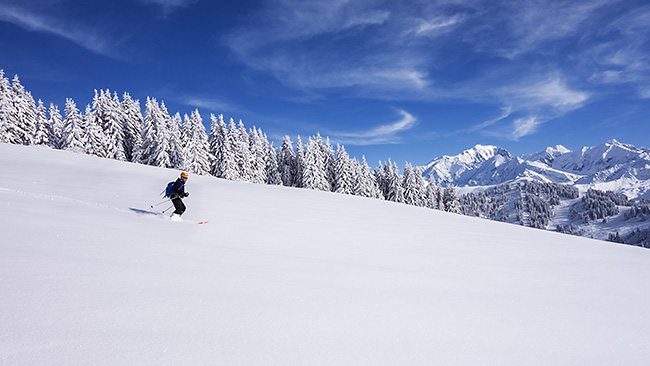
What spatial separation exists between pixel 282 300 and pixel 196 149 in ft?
141

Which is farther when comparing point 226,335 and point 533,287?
point 533,287

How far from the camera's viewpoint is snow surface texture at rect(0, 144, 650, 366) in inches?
106

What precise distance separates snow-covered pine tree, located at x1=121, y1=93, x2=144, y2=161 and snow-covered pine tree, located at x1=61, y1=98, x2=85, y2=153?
21.2 ft

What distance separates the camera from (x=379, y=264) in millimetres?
5859

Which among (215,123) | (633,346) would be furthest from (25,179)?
(215,123)

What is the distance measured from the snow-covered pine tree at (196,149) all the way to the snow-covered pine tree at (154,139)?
114 inches

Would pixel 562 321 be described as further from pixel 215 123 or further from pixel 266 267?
pixel 215 123

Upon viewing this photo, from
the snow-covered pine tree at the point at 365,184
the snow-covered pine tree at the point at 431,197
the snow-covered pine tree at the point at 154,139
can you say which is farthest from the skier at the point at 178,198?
the snow-covered pine tree at the point at 431,197

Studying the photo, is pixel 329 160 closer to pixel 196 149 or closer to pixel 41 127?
pixel 196 149

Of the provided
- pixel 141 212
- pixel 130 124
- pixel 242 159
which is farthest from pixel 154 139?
pixel 141 212

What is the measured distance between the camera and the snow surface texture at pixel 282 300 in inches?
106

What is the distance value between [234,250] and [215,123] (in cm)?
4738

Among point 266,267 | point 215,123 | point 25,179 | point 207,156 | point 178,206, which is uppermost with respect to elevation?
point 215,123

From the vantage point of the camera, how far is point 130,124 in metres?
46.6
